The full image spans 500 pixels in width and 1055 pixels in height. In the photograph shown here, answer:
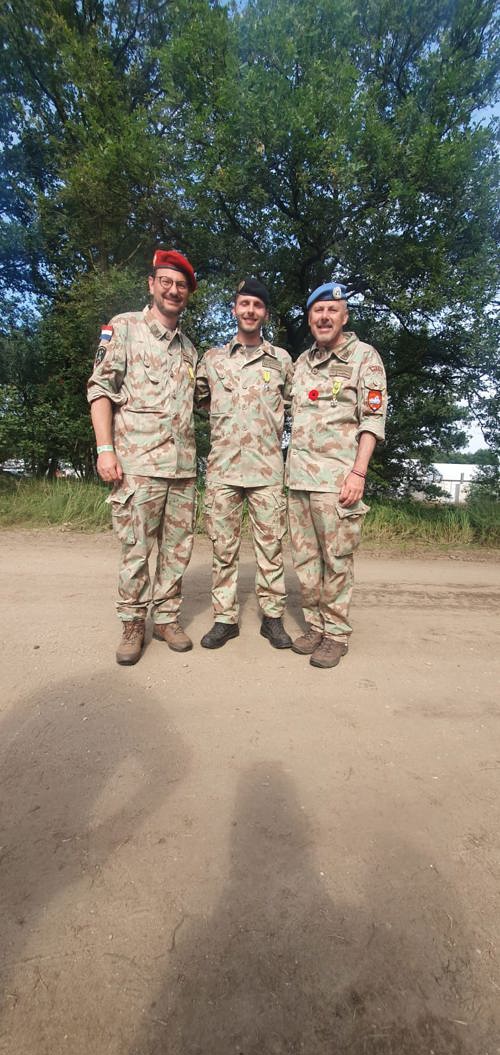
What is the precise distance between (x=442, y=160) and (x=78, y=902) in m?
10.00

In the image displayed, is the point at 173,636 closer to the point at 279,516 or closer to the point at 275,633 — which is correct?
the point at 275,633

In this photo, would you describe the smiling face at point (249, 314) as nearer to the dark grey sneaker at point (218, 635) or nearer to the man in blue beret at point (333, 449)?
the man in blue beret at point (333, 449)

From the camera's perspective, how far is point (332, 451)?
2879 millimetres

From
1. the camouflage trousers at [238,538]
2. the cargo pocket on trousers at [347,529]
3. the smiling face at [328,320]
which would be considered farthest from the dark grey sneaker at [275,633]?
the smiling face at [328,320]

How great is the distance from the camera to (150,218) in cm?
962

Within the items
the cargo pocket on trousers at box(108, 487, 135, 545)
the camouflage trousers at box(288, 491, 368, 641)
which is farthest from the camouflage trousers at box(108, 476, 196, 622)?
the camouflage trousers at box(288, 491, 368, 641)

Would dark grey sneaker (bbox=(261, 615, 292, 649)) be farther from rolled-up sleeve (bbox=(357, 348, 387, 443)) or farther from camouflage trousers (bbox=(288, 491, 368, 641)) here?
rolled-up sleeve (bbox=(357, 348, 387, 443))

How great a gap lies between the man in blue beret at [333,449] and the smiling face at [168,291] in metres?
0.75

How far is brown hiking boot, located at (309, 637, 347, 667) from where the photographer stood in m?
2.77

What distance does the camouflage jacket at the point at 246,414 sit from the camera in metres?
3.02

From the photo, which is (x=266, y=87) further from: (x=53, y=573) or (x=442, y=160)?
(x=53, y=573)

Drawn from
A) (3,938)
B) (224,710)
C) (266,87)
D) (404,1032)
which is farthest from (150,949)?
(266,87)

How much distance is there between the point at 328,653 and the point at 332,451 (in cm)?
113

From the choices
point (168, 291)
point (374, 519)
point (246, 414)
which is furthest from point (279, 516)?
point (374, 519)
